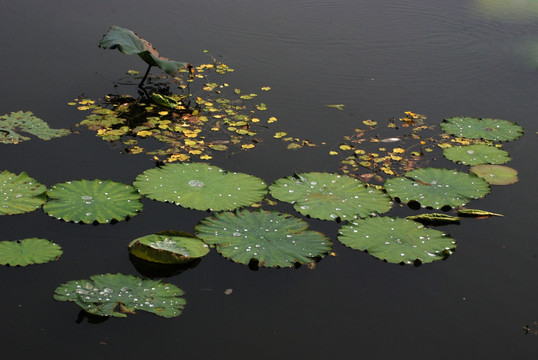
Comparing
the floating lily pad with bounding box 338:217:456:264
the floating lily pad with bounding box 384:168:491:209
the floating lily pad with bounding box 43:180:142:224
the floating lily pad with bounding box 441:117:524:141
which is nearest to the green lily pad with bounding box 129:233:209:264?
the floating lily pad with bounding box 43:180:142:224

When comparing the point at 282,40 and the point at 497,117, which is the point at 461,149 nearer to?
the point at 497,117

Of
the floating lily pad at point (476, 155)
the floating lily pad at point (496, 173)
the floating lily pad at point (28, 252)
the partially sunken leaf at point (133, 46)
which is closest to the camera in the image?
the floating lily pad at point (28, 252)

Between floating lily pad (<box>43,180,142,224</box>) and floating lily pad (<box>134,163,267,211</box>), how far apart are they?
110mm

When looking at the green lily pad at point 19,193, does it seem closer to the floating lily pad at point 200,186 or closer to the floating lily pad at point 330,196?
the floating lily pad at point 200,186

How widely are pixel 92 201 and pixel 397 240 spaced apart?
1.55 m

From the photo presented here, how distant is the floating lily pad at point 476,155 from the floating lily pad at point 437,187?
209mm

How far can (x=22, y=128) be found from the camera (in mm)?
3951

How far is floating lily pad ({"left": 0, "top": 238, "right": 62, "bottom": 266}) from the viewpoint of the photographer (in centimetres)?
286

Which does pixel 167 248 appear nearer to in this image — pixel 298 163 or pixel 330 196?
pixel 330 196

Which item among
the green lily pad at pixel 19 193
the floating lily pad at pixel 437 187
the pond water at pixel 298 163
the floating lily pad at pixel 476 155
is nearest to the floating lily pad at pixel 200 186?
the pond water at pixel 298 163

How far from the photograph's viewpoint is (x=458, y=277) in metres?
3.05

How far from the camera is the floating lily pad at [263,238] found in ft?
9.89

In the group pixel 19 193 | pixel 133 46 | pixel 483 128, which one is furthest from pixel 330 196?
pixel 133 46

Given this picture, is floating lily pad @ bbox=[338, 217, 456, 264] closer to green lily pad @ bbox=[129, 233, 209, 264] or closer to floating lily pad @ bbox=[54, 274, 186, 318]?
green lily pad @ bbox=[129, 233, 209, 264]
